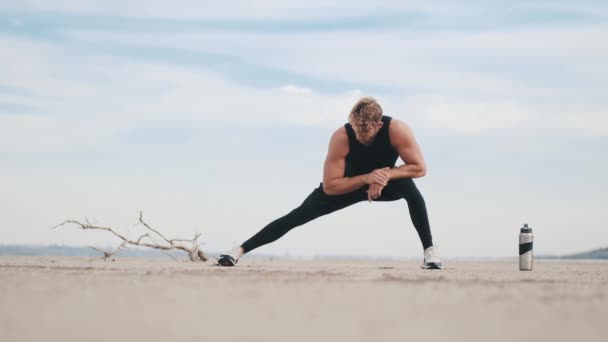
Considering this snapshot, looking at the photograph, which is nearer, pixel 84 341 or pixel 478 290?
pixel 84 341

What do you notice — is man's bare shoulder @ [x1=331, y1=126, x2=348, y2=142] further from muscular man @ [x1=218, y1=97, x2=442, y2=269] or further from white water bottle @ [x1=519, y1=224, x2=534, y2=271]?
white water bottle @ [x1=519, y1=224, x2=534, y2=271]

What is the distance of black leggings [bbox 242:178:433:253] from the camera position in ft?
24.2

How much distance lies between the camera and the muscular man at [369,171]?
7133 mm

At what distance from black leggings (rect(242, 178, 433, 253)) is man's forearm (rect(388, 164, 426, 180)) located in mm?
97

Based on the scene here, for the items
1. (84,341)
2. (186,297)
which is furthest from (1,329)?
(186,297)

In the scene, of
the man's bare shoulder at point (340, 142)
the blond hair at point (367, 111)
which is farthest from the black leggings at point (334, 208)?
the blond hair at point (367, 111)

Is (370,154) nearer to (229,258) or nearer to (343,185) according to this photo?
(343,185)

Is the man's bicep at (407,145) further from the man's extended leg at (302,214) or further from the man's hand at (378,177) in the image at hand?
the man's extended leg at (302,214)

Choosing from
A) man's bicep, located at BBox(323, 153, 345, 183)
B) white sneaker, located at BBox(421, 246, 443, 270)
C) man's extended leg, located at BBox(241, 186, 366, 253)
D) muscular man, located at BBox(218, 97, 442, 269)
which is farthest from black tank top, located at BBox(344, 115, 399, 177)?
white sneaker, located at BBox(421, 246, 443, 270)

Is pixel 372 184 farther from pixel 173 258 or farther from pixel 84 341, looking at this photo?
pixel 84 341

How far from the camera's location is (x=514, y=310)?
10.2ft

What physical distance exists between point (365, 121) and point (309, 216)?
3.67 feet

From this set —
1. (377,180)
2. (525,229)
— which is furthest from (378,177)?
(525,229)

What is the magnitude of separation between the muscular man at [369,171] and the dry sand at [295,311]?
9.40ft
